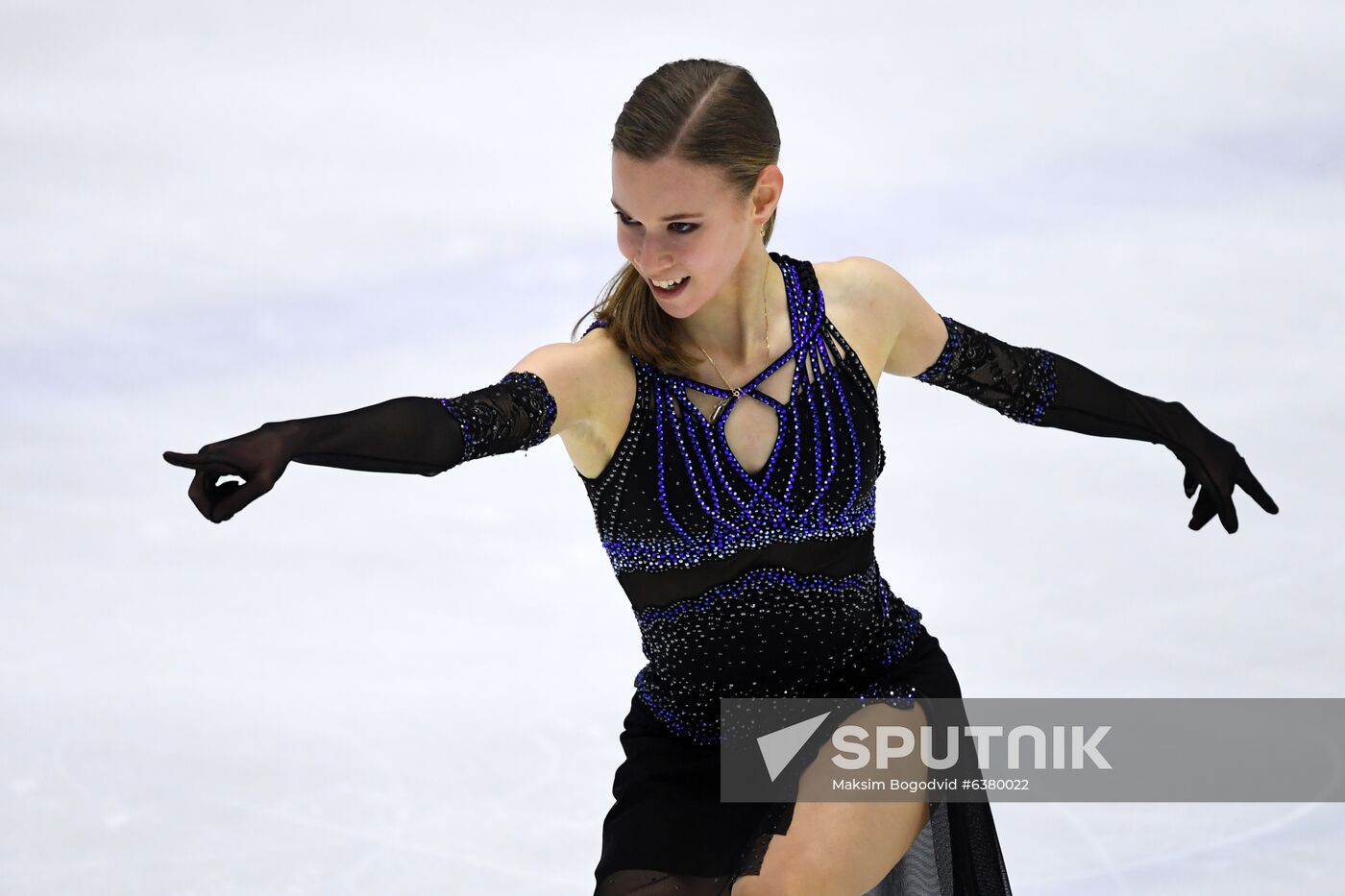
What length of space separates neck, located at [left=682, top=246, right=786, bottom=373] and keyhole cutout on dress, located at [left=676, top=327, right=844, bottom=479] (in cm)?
4

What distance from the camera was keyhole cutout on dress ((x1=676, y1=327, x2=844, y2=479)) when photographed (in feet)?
8.80

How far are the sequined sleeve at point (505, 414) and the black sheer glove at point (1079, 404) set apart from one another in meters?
0.73

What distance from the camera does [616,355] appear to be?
266cm

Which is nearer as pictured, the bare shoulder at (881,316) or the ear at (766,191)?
the ear at (766,191)

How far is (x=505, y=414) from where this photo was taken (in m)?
2.37

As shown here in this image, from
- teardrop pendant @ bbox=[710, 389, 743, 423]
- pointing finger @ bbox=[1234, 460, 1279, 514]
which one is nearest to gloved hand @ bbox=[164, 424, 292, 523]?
teardrop pendant @ bbox=[710, 389, 743, 423]

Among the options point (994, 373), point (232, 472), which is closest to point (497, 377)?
point (994, 373)

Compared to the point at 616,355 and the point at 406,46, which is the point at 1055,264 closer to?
the point at 406,46

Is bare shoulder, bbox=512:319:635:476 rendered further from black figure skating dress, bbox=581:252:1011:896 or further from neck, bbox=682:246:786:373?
neck, bbox=682:246:786:373

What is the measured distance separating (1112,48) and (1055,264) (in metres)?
1.11

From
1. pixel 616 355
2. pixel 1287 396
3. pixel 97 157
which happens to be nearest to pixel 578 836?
pixel 616 355

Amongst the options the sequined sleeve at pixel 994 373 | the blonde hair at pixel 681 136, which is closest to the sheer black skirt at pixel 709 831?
the sequined sleeve at pixel 994 373

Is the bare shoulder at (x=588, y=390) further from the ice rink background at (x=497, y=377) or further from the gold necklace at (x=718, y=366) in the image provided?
the ice rink background at (x=497, y=377)

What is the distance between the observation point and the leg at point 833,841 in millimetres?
2529
